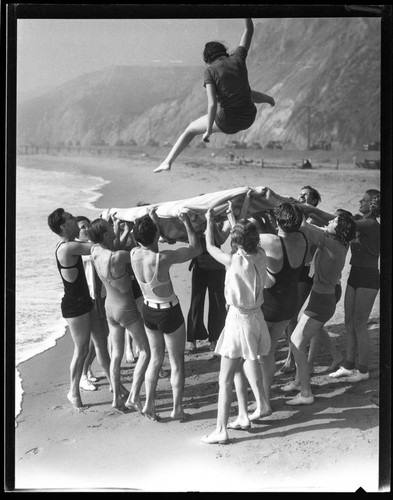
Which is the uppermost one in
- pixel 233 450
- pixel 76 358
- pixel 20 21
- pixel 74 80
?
pixel 20 21

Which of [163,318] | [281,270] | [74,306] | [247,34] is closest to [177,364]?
[163,318]

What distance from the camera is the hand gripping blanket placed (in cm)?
567

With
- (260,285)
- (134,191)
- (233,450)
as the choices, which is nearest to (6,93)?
(134,191)

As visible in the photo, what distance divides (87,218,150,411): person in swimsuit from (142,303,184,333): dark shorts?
0.84 ft

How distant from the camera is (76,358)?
6176 millimetres

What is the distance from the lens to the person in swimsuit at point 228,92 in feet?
20.3

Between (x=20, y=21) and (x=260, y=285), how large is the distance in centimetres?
324

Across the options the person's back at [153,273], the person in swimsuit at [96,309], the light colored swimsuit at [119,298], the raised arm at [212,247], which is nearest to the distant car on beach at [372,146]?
the raised arm at [212,247]

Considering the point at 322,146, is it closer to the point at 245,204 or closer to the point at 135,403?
the point at 245,204

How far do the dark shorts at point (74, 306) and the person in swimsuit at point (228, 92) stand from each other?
75.2 inches

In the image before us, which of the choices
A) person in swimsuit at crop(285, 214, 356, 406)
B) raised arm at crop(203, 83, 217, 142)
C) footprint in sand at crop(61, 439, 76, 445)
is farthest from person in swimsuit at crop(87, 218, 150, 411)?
person in swimsuit at crop(285, 214, 356, 406)

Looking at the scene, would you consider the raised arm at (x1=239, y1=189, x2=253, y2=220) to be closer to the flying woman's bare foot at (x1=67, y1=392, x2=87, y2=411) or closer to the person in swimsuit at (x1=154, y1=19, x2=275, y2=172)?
the person in swimsuit at (x1=154, y1=19, x2=275, y2=172)

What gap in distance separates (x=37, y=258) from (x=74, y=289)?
903 millimetres

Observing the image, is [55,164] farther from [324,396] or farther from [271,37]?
[324,396]
